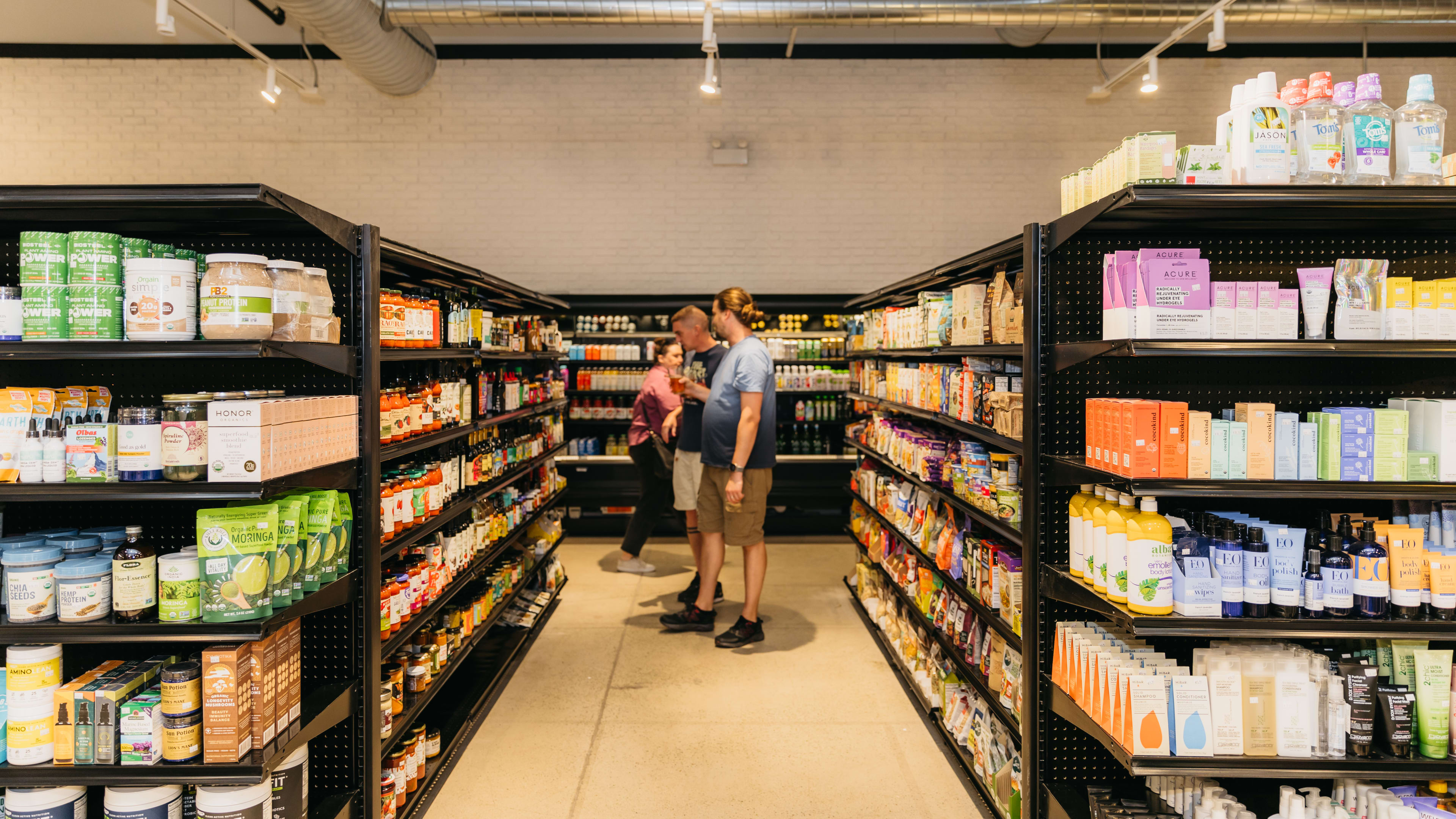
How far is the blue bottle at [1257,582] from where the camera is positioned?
6.79 feet

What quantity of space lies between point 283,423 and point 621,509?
18.4 feet

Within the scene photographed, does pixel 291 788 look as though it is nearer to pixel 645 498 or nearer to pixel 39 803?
pixel 39 803

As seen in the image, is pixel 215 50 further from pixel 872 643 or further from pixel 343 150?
pixel 872 643

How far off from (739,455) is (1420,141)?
302 cm

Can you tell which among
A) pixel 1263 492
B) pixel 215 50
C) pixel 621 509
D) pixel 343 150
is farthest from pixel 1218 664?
pixel 215 50

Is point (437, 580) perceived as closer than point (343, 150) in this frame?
Yes

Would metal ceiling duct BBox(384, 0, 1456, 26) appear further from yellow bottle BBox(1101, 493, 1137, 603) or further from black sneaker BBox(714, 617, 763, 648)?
yellow bottle BBox(1101, 493, 1137, 603)

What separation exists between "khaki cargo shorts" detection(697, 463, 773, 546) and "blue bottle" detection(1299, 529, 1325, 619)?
8.68ft

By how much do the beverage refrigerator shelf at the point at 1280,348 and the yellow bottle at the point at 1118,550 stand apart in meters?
0.43

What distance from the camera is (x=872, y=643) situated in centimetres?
461

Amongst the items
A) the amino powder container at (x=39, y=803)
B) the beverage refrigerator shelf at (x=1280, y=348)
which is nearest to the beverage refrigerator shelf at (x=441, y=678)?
the amino powder container at (x=39, y=803)

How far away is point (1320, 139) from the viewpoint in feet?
6.91

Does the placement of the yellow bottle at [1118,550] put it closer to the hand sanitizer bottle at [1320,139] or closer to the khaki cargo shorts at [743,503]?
the hand sanitizer bottle at [1320,139]

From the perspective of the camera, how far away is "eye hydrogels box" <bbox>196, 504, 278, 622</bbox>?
195 centimetres
